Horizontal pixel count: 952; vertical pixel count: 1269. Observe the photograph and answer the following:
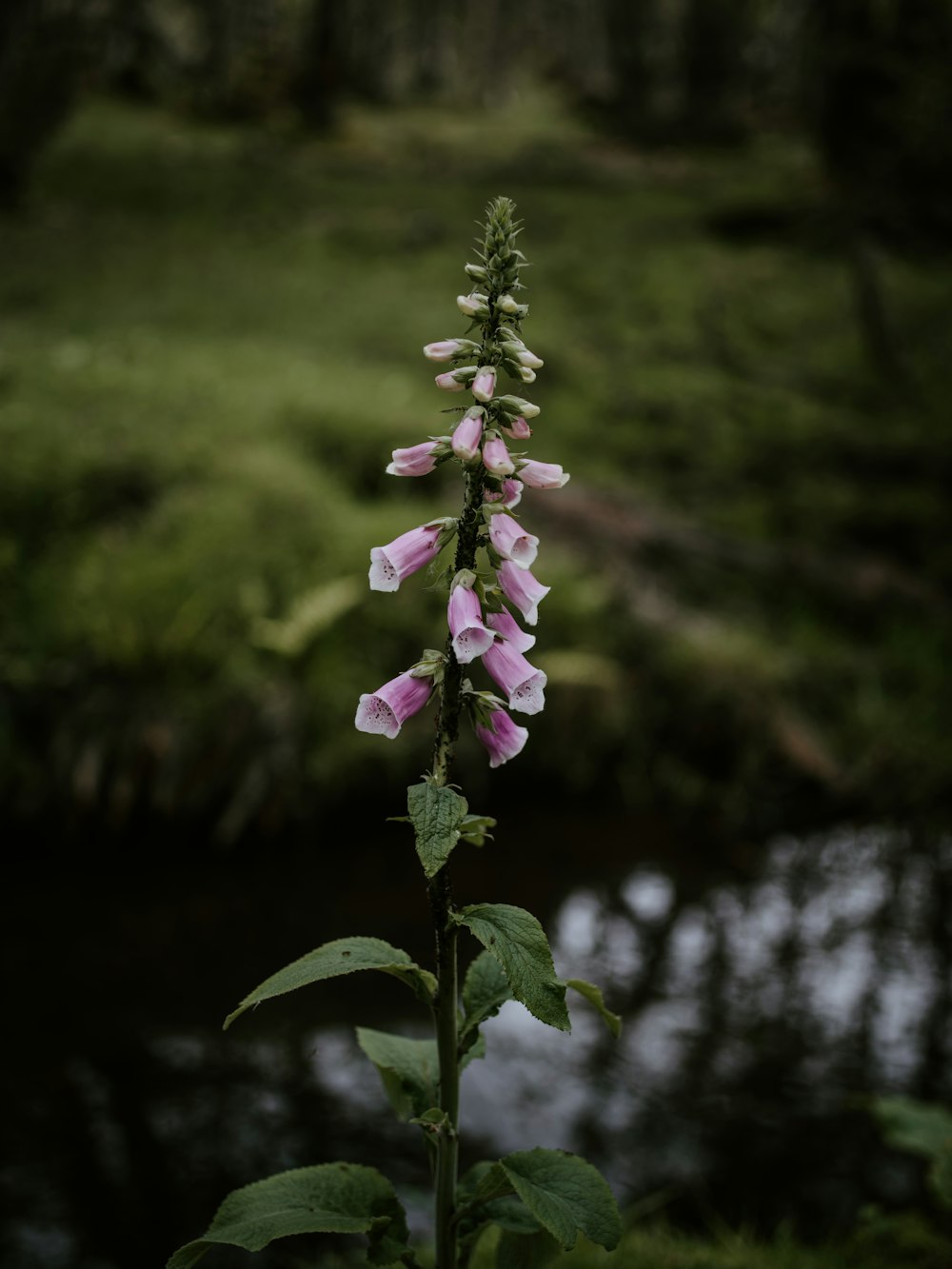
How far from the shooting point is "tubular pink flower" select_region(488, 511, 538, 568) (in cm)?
166

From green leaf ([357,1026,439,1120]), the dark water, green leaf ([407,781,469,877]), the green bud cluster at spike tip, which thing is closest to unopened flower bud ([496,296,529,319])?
the green bud cluster at spike tip

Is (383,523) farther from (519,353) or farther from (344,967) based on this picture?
(344,967)

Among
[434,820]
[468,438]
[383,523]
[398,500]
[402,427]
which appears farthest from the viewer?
[402,427]

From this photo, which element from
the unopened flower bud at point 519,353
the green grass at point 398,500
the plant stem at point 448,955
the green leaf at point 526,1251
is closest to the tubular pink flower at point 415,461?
the plant stem at point 448,955

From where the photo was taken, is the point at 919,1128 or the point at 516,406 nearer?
the point at 516,406

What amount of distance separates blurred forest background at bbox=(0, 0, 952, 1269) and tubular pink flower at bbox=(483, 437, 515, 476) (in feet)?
8.33

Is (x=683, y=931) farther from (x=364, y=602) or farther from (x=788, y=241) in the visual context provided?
(x=788, y=241)

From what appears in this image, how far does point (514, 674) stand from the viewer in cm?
172

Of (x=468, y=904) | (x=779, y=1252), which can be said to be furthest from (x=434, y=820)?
(x=779, y=1252)

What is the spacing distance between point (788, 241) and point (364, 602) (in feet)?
39.0

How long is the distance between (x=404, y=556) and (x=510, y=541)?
212 millimetres

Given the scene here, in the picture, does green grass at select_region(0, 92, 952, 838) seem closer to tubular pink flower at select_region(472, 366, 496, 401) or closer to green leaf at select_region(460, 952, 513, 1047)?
green leaf at select_region(460, 952, 513, 1047)

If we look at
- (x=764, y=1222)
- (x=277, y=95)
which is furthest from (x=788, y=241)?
(x=764, y=1222)

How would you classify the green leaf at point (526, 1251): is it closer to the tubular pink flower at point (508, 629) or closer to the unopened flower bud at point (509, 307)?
the tubular pink flower at point (508, 629)
